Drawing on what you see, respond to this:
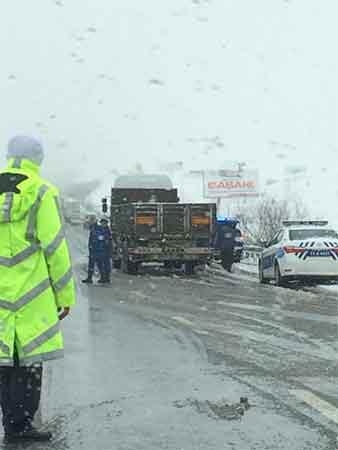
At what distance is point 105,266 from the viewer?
21219 mm

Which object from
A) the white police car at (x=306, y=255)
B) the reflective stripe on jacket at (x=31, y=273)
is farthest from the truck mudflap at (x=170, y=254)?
the reflective stripe on jacket at (x=31, y=273)

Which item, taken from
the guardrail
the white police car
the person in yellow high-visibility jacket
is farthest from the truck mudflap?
the person in yellow high-visibility jacket

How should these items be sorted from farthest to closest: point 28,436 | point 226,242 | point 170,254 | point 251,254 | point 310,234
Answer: point 251,254 → point 226,242 → point 170,254 → point 310,234 → point 28,436

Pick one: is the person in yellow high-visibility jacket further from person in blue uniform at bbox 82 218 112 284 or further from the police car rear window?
person in blue uniform at bbox 82 218 112 284

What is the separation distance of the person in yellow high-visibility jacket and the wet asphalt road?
17.9 inches

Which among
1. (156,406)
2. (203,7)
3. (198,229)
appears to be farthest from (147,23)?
(156,406)

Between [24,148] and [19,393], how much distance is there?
1523 millimetres

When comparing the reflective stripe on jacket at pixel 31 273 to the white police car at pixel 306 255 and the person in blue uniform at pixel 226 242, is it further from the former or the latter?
the person in blue uniform at pixel 226 242

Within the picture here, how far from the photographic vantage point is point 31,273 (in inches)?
220

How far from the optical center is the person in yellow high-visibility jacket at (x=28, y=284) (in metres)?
5.55

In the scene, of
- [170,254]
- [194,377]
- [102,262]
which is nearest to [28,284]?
[194,377]

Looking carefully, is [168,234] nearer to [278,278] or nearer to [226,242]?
[226,242]

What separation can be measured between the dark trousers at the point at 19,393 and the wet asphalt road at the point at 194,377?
188 mm

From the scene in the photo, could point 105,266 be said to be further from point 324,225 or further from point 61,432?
point 61,432
